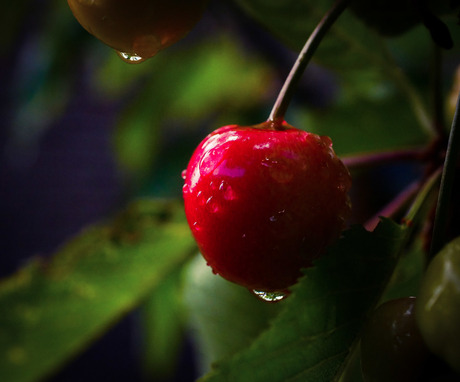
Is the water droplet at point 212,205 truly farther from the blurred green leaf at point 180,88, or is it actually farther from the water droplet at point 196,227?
the blurred green leaf at point 180,88

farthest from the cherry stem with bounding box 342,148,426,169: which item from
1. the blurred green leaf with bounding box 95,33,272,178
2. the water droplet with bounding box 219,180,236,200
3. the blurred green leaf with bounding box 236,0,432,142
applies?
the blurred green leaf with bounding box 95,33,272,178

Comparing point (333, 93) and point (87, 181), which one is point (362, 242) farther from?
point (87, 181)

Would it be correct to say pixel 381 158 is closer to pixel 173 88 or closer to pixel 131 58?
pixel 131 58

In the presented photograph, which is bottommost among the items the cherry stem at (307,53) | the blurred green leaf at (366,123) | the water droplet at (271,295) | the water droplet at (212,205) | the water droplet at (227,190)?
the blurred green leaf at (366,123)

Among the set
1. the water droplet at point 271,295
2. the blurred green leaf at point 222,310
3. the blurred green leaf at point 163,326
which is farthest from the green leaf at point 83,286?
the water droplet at point 271,295

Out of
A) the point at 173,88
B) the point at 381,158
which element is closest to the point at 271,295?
the point at 381,158

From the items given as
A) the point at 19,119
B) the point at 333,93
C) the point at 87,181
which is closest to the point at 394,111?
the point at 333,93
